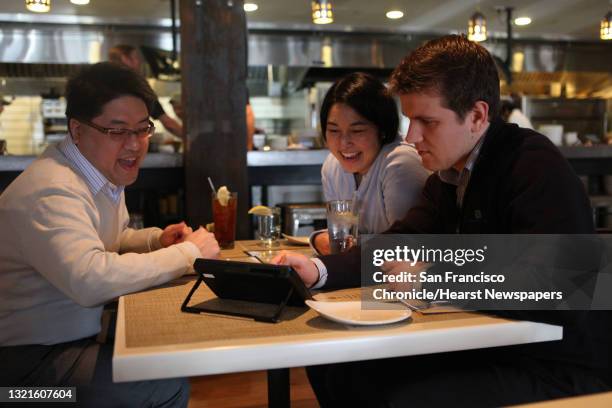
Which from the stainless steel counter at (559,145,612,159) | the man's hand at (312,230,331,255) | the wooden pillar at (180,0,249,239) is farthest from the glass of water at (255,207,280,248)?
the stainless steel counter at (559,145,612,159)

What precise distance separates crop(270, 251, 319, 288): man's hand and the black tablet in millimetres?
151

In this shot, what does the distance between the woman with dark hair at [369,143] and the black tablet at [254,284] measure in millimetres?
824

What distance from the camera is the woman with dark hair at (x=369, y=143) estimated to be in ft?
6.67

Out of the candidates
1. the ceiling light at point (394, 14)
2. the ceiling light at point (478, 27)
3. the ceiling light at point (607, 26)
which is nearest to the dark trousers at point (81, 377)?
the ceiling light at point (478, 27)

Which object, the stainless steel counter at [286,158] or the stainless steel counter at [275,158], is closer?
the stainless steel counter at [275,158]

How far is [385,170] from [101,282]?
3.47 ft

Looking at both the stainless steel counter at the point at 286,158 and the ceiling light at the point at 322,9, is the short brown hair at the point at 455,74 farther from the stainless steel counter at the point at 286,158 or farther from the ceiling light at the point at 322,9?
the ceiling light at the point at 322,9

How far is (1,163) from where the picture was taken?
3.42 metres

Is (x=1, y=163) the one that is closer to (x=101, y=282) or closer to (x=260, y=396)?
(x=260, y=396)

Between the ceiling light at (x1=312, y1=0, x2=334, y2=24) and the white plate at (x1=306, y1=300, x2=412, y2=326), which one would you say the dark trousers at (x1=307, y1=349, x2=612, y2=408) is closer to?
the white plate at (x1=306, y1=300, x2=412, y2=326)

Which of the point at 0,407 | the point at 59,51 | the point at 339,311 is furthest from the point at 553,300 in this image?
the point at 59,51

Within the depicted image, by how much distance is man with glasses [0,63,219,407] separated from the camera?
139 centimetres

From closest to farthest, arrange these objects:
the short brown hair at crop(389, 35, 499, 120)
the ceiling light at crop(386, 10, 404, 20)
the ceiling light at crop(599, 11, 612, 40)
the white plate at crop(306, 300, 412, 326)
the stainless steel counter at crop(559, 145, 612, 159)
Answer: the white plate at crop(306, 300, 412, 326)
the short brown hair at crop(389, 35, 499, 120)
the stainless steel counter at crop(559, 145, 612, 159)
the ceiling light at crop(599, 11, 612, 40)
the ceiling light at crop(386, 10, 404, 20)

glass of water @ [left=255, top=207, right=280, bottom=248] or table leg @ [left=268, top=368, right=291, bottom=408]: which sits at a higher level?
glass of water @ [left=255, top=207, right=280, bottom=248]
